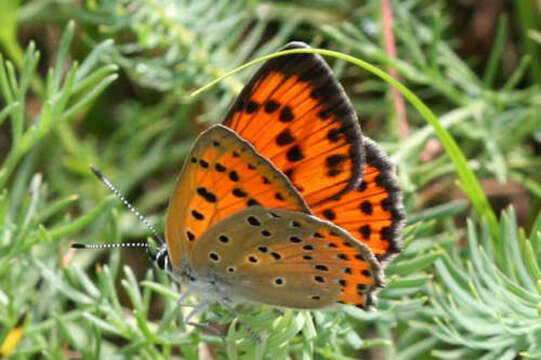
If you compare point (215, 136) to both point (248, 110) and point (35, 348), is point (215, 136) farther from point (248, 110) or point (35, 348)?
point (35, 348)

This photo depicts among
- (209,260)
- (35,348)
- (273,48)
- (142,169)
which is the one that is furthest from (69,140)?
(209,260)

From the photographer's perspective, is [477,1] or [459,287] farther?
[477,1]

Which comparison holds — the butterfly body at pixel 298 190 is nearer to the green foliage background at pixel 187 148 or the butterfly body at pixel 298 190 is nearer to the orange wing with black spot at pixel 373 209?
the orange wing with black spot at pixel 373 209

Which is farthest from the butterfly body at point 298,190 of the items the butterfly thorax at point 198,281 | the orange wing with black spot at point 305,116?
the butterfly thorax at point 198,281

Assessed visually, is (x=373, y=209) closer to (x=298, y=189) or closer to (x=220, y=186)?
(x=298, y=189)

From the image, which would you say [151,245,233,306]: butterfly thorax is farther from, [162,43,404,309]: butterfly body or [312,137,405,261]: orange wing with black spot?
[312,137,405,261]: orange wing with black spot

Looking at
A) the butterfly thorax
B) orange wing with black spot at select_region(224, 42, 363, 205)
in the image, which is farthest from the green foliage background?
orange wing with black spot at select_region(224, 42, 363, 205)
